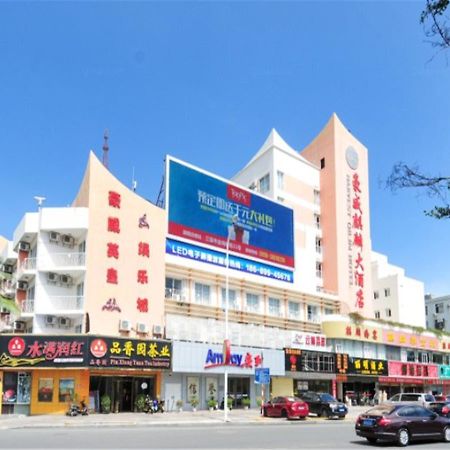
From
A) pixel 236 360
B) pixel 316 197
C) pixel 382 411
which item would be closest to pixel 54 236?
pixel 236 360

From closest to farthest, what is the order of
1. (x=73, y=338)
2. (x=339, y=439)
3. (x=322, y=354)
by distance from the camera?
(x=339, y=439), (x=73, y=338), (x=322, y=354)

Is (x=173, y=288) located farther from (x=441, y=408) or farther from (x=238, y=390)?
(x=441, y=408)

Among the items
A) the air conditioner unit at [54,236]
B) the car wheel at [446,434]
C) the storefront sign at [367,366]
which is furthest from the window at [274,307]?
the car wheel at [446,434]

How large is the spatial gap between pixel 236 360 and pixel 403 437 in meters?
24.8

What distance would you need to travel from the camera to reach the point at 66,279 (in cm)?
4134

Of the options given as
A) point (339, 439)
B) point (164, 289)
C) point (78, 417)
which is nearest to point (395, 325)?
point (164, 289)

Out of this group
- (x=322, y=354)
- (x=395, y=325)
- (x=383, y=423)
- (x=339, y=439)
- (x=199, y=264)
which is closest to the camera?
(x=383, y=423)

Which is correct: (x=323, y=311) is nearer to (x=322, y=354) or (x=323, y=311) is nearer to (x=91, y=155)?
(x=322, y=354)

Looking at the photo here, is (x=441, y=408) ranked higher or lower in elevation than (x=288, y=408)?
higher

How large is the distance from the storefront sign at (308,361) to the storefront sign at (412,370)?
9.86 m

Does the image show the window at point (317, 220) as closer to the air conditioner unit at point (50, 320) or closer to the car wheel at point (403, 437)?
the air conditioner unit at point (50, 320)

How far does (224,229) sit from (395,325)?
2342cm

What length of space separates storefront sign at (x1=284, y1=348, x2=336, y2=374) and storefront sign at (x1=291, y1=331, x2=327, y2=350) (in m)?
0.73

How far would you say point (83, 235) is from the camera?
40.8 m
